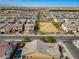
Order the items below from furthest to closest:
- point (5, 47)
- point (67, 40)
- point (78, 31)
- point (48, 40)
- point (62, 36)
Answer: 1. point (78, 31)
2. point (62, 36)
3. point (67, 40)
4. point (48, 40)
5. point (5, 47)

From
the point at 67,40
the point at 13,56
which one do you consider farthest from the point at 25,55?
the point at 67,40

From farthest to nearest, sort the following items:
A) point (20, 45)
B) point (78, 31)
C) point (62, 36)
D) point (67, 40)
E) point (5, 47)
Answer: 1. point (78, 31)
2. point (62, 36)
3. point (67, 40)
4. point (20, 45)
5. point (5, 47)

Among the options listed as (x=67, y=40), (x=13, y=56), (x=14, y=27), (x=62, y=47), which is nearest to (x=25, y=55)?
(x=13, y=56)

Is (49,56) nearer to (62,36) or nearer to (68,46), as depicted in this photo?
(68,46)

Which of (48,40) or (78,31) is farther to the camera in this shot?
(78,31)

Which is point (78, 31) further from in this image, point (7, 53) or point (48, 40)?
point (7, 53)

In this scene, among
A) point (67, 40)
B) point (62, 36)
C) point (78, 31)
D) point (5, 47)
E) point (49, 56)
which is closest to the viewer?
point (49, 56)
